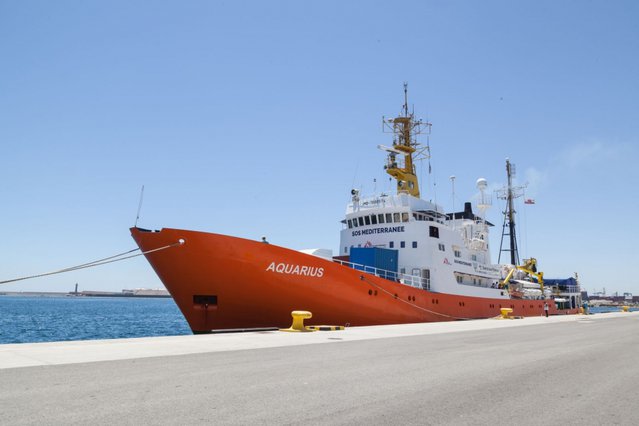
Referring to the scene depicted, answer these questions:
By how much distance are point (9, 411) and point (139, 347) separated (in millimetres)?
5158

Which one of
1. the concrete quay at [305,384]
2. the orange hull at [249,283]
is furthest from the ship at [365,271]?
the concrete quay at [305,384]

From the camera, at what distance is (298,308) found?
53.3 ft

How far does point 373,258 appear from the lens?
22297mm

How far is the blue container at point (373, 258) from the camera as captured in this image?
2216 cm

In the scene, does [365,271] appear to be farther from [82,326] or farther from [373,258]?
[82,326]

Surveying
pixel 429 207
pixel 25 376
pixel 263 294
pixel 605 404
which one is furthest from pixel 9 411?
pixel 429 207

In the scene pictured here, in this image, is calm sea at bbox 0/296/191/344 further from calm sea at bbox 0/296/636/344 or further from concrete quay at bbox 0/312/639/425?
concrete quay at bbox 0/312/639/425

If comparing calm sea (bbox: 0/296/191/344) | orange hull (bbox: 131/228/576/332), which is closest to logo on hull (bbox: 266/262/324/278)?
orange hull (bbox: 131/228/576/332)

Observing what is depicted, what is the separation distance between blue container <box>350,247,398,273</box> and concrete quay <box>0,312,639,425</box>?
38.2ft

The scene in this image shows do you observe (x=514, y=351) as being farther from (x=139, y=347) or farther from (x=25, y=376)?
(x=25, y=376)

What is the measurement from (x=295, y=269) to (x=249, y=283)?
72.8 inches

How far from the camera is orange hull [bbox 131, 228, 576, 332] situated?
14.2 meters

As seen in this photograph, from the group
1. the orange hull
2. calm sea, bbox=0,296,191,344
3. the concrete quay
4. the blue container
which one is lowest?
calm sea, bbox=0,296,191,344

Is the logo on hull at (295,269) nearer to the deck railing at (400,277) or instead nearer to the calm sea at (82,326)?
the deck railing at (400,277)
